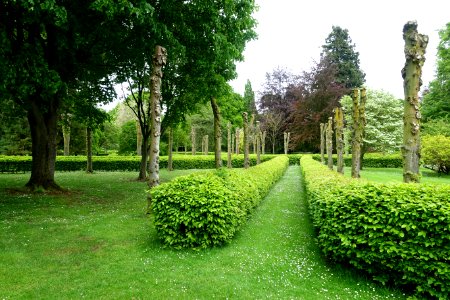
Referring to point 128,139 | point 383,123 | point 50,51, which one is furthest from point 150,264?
point 128,139

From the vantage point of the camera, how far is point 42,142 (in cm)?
1193

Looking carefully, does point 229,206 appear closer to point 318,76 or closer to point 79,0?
point 79,0

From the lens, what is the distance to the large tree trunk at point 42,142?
11836 mm

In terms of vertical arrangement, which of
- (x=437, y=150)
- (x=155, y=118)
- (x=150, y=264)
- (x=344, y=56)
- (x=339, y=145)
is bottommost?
(x=150, y=264)

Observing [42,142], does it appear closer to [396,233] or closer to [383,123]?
[396,233]

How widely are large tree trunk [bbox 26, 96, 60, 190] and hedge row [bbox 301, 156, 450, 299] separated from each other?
1125 cm

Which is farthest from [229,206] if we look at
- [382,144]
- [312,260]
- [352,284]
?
[382,144]

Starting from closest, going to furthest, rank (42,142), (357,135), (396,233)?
(396,233)
(357,135)
(42,142)

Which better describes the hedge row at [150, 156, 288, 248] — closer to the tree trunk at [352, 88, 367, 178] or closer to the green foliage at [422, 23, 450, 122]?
the tree trunk at [352, 88, 367, 178]

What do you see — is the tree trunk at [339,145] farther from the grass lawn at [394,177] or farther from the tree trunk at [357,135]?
the grass lawn at [394,177]

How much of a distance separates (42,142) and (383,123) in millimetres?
27030

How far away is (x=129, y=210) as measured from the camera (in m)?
9.52

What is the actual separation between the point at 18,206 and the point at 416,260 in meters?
10.6

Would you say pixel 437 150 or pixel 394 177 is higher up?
pixel 437 150
